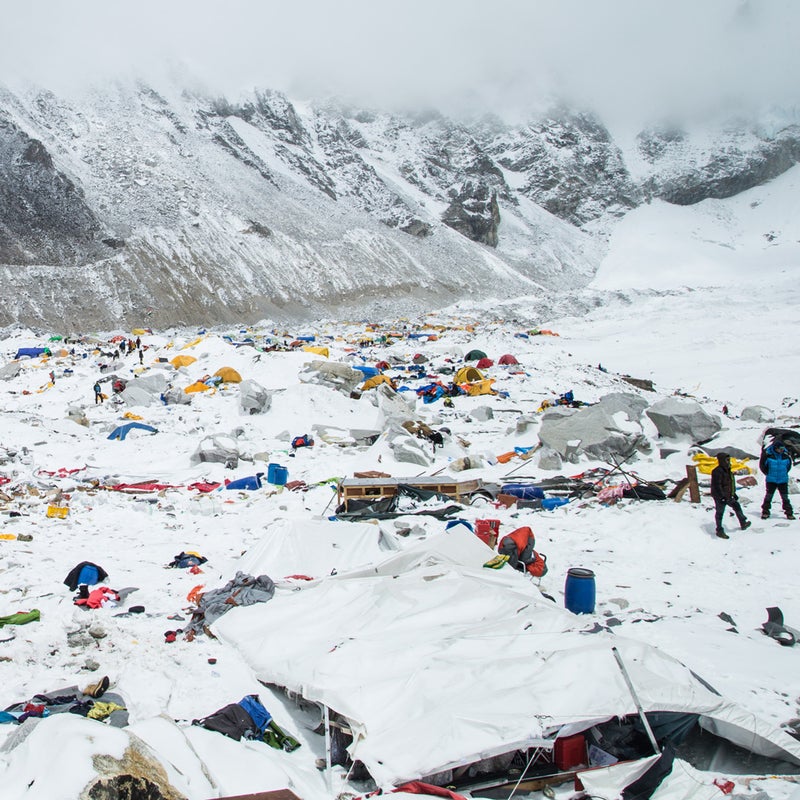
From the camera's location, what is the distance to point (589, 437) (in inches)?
457

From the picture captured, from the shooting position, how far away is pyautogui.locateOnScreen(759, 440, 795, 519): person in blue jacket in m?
7.27

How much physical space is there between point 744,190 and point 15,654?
98.4m

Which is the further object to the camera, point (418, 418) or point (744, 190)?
point (744, 190)

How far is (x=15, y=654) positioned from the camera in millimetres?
4410

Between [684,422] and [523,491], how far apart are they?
485cm

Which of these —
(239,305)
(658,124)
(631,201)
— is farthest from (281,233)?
(658,124)

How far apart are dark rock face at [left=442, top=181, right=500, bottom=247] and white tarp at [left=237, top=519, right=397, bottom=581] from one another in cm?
6115

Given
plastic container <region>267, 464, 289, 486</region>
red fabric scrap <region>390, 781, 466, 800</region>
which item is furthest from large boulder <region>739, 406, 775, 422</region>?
red fabric scrap <region>390, 781, 466, 800</region>

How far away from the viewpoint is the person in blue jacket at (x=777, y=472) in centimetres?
727

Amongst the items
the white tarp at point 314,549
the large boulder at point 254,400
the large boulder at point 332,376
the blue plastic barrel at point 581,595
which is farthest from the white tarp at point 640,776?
the large boulder at point 332,376

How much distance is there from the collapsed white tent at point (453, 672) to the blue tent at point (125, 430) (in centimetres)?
985

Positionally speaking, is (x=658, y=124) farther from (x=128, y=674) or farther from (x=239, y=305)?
(x=128, y=674)

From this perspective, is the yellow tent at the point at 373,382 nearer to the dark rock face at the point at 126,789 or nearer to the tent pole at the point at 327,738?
the tent pole at the point at 327,738

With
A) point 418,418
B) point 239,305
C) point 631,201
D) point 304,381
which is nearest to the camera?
point 418,418
